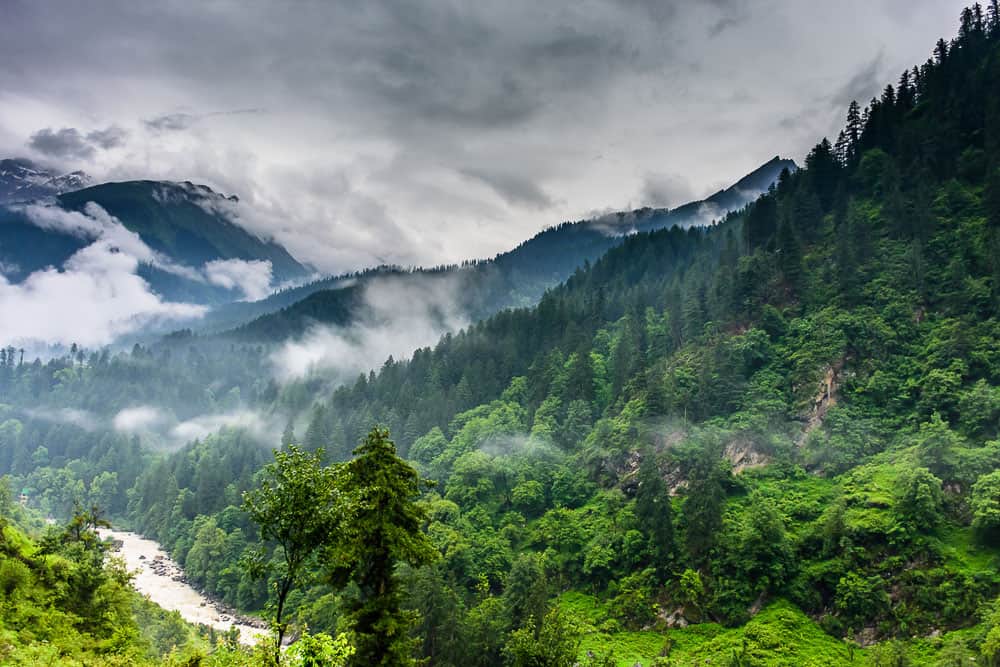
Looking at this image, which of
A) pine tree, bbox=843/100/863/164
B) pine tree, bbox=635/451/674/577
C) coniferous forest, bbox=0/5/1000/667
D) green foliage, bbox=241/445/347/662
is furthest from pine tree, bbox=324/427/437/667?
pine tree, bbox=843/100/863/164

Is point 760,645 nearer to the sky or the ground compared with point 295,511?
nearer to the ground

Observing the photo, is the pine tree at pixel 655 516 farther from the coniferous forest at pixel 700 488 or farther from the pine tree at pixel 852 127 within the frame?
the pine tree at pixel 852 127

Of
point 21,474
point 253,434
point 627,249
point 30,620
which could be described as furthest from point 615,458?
point 21,474

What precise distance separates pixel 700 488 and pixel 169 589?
323ft

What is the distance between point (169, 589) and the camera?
4104 inches

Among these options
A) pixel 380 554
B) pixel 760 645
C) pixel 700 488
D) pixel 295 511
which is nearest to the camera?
pixel 295 511

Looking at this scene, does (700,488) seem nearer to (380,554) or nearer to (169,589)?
(380,554)

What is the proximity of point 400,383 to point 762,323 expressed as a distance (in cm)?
9467

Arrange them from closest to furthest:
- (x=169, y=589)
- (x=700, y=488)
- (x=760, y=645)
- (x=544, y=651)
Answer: (x=544, y=651), (x=760, y=645), (x=700, y=488), (x=169, y=589)

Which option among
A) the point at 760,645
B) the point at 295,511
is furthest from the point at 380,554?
the point at 760,645

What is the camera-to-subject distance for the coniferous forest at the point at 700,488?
2455cm

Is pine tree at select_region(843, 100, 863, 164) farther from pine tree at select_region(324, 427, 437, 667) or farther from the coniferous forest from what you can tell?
pine tree at select_region(324, 427, 437, 667)

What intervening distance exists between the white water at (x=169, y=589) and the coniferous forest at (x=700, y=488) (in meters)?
4.53

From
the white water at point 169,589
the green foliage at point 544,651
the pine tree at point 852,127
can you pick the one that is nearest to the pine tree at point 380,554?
the green foliage at point 544,651
